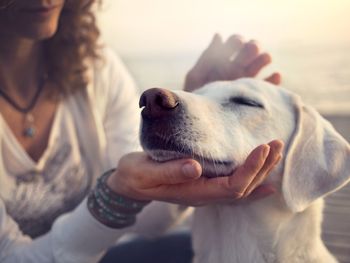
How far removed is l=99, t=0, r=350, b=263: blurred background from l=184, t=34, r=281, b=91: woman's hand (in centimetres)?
4

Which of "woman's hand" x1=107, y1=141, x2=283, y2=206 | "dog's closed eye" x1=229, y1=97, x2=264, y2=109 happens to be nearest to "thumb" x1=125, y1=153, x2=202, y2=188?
"woman's hand" x1=107, y1=141, x2=283, y2=206

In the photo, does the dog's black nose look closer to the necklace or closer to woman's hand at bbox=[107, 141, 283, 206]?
woman's hand at bbox=[107, 141, 283, 206]

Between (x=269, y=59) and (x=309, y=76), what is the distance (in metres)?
0.46

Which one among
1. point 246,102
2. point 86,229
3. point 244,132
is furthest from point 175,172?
point 86,229

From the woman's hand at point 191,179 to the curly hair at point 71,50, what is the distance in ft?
2.09

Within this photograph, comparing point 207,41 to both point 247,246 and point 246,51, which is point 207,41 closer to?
point 246,51

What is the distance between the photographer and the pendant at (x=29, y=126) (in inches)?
71.2

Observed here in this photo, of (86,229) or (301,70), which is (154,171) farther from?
(301,70)

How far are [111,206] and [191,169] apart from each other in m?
0.53

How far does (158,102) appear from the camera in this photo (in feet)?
3.81

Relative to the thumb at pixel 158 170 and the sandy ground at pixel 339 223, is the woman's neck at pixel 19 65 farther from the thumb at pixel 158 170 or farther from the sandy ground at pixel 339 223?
the sandy ground at pixel 339 223

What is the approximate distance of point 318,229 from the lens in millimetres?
1537

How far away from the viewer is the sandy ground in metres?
1.85

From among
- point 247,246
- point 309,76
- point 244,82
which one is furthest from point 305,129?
point 309,76
